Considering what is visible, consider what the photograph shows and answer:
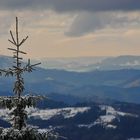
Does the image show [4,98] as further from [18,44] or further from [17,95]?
[18,44]

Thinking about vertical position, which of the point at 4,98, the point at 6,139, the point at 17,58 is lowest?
the point at 6,139

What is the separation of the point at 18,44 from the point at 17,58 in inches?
32.2

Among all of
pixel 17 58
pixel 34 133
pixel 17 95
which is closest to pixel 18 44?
pixel 17 58

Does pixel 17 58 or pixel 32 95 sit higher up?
pixel 17 58

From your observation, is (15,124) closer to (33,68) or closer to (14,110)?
(14,110)

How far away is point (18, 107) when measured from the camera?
29.3 meters

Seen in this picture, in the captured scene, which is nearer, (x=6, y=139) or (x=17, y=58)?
(x=6, y=139)

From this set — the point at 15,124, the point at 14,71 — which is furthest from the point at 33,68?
the point at 15,124

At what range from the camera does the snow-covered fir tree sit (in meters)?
27.9

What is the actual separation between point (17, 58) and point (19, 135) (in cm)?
496

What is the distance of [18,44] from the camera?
30.5 meters

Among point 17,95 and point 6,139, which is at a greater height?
point 17,95

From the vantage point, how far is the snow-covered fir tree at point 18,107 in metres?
27.9

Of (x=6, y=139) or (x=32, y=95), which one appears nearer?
(x=6, y=139)
